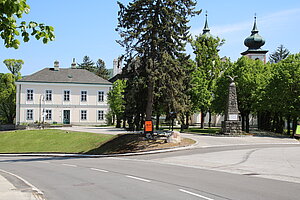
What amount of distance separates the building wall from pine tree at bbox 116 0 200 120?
125ft

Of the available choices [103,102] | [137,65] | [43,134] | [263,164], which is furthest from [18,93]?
[263,164]

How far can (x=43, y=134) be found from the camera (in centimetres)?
4709

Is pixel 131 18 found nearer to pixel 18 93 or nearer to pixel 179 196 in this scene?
pixel 179 196

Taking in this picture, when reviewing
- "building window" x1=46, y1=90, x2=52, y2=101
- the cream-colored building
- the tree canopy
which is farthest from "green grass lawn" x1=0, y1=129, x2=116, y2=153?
the tree canopy

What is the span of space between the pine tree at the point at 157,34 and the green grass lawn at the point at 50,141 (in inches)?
401

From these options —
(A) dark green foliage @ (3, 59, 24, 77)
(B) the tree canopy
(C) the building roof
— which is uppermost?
(A) dark green foliage @ (3, 59, 24, 77)

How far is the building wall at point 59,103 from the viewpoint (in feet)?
216

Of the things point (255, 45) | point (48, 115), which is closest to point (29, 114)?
point (48, 115)

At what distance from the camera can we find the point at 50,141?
140 feet

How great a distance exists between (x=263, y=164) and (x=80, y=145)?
918 inches

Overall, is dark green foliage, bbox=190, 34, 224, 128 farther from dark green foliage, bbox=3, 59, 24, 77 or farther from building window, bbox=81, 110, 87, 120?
dark green foliage, bbox=3, 59, 24, 77

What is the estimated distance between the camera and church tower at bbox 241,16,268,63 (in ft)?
271

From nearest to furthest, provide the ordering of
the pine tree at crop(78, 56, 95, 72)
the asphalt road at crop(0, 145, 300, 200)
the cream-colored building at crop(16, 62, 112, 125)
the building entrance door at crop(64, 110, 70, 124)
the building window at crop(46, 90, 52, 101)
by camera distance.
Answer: the asphalt road at crop(0, 145, 300, 200)
the cream-colored building at crop(16, 62, 112, 125)
the building window at crop(46, 90, 52, 101)
the building entrance door at crop(64, 110, 70, 124)
the pine tree at crop(78, 56, 95, 72)

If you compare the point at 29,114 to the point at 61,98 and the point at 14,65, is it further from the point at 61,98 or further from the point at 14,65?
the point at 14,65
